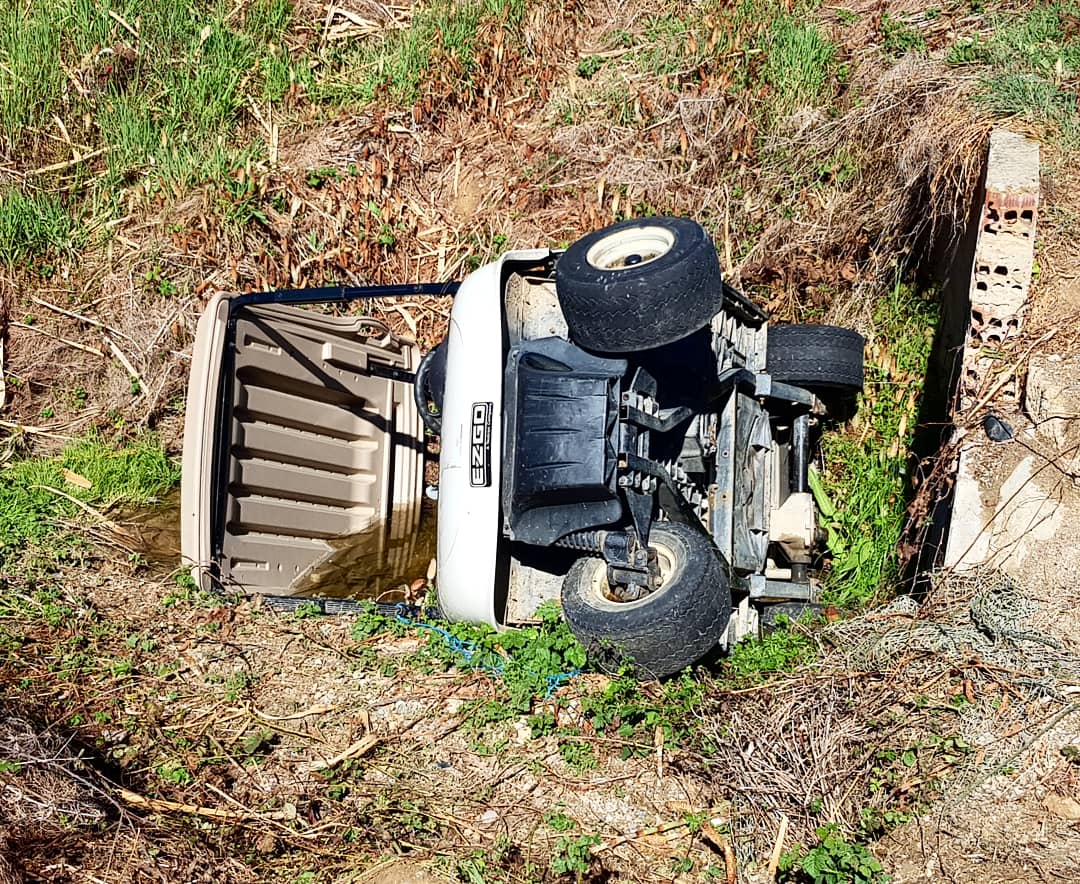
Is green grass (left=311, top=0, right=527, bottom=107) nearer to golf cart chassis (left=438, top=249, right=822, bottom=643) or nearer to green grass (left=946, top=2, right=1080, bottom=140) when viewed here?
green grass (left=946, top=2, right=1080, bottom=140)

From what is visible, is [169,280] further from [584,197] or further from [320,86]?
[584,197]

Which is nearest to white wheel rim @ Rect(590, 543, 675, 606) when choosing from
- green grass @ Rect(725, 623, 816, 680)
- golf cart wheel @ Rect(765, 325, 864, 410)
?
green grass @ Rect(725, 623, 816, 680)

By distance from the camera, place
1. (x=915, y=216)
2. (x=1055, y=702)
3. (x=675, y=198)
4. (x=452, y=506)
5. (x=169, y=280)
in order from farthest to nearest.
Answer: (x=169, y=280) → (x=675, y=198) → (x=915, y=216) → (x=452, y=506) → (x=1055, y=702)

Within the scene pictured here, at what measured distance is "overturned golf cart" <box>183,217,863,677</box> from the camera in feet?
13.6

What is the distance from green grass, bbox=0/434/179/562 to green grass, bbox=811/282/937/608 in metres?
4.37

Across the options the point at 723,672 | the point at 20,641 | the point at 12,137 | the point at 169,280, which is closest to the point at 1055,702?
the point at 723,672

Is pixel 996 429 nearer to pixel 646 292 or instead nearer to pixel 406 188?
pixel 646 292

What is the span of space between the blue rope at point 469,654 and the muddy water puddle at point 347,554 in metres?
1.01

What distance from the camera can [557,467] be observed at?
4.17m

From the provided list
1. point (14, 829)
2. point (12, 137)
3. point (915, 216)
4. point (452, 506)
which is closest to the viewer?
point (14, 829)

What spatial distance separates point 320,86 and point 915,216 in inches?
201

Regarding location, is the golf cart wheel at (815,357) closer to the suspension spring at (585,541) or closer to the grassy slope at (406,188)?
the grassy slope at (406,188)

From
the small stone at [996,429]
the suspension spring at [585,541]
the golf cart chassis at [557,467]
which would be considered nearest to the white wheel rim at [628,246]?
the golf cart chassis at [557,467]

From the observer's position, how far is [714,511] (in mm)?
4941
